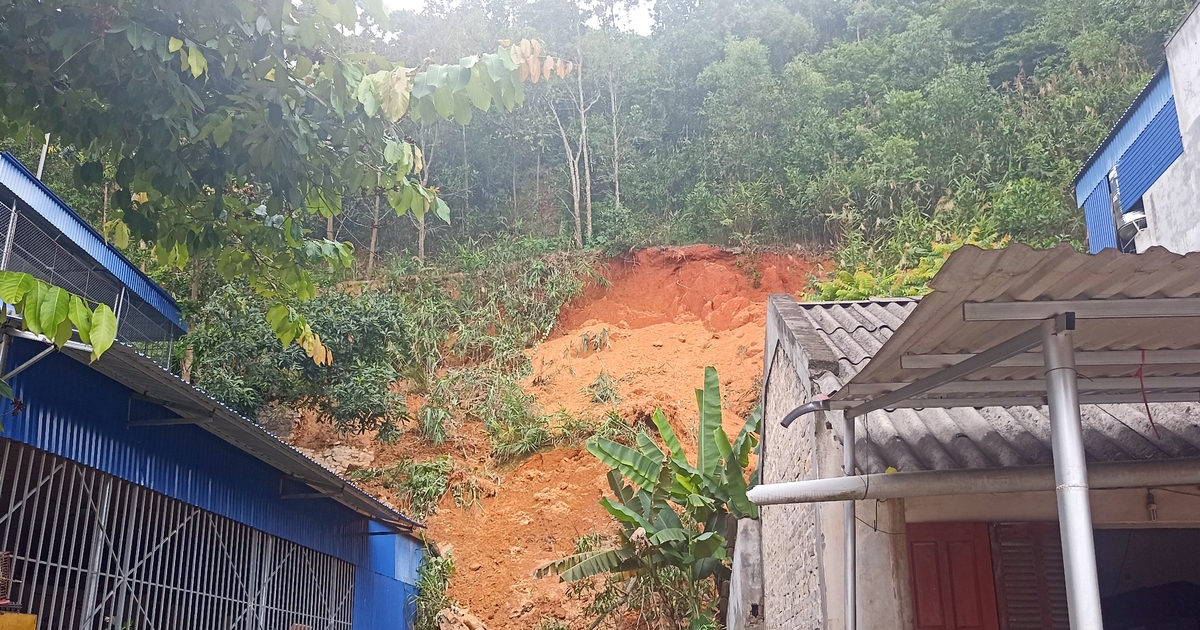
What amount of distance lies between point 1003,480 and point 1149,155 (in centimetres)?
977

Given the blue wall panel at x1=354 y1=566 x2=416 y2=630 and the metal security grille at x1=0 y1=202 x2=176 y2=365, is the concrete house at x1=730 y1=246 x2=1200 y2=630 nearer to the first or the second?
the blue wall panel at x1=354 y1=566 x2=416 y2=630

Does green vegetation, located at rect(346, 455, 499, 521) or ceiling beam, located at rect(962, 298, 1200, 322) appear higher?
green vegetation, located at rect(346, 455, 499, 521)

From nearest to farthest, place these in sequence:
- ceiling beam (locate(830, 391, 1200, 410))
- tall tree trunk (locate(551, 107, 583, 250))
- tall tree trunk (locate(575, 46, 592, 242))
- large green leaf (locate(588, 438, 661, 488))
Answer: ceiling beam (locate(830, 391, 1200, 410)) → large green leaf (locate(588, 438, 661, 488)) → tall tree trunk (locate(551, 107, 583, 250)) → tall tree trunk (locate(575, 46, 592, 242))

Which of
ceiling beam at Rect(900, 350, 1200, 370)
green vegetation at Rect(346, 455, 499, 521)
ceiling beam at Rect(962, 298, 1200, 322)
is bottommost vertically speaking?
ceiling beam at Rect(962, 298, 1200, 322)

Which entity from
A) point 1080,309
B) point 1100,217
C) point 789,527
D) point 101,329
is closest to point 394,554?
point 789,527

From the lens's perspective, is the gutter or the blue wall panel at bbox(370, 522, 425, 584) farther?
the blue wall panel at bbox(370, 522, 425, 584)

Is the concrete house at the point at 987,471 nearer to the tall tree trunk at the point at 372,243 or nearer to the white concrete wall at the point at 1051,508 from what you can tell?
the white concrete wall at the point at 1051,508

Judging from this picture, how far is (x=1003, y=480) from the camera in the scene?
5.12m

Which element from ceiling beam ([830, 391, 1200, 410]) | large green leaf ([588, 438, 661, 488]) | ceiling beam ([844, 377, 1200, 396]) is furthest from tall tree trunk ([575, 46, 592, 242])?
ceiling beam ([844, 377, 1200, 396])

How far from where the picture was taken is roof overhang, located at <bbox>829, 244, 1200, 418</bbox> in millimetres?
3557

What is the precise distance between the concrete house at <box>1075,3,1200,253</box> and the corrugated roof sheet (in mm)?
10108

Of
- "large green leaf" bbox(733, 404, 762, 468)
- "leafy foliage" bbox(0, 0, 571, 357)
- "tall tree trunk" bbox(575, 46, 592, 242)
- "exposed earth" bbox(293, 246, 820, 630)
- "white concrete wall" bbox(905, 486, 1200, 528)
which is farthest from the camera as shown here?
"tall tree trunk" bbox(575, 46, 592, 242)

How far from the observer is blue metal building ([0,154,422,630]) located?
7016 mm

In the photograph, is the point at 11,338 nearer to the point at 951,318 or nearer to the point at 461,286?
the point at 951,318
